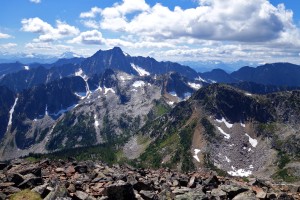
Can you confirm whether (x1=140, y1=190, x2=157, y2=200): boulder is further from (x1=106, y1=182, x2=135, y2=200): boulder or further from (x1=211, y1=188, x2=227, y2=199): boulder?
Result: (x1=211, y1=188, x2=227, y2=199): boulder

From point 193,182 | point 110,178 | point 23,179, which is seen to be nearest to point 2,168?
point 23,179

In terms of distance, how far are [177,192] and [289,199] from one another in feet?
36.1

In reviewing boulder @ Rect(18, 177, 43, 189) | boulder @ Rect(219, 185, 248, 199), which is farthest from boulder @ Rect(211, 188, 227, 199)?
boulder @ Rect(18, 177, 43, 189)

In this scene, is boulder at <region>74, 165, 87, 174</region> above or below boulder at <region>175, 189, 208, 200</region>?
below

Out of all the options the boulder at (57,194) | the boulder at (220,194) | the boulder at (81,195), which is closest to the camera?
the boulder at (57,194)

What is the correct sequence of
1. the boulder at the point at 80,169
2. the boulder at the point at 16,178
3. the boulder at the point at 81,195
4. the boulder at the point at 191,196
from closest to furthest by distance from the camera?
the boulder at the point at 81,195 → the boulder at the point at 191,196 → the boulder at the point at 16,178 → the boulder at the point at 80,169

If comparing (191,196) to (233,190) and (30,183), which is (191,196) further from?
(30,183)

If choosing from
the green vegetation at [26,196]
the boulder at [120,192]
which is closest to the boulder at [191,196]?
the boulder at [120,192]

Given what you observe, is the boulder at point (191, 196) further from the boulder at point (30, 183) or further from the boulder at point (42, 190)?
the boulder at point (30, 183)

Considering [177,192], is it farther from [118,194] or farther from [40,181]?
[40,181]

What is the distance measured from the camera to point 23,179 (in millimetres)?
35875

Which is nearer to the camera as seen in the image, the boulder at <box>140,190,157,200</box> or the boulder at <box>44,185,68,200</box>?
the boulder at <box>44,185,68,200</box>

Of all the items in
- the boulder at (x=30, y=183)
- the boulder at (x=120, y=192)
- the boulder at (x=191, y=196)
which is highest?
the boulder at (x=120, y=192)

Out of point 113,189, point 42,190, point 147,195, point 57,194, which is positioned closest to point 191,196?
point 147,195
